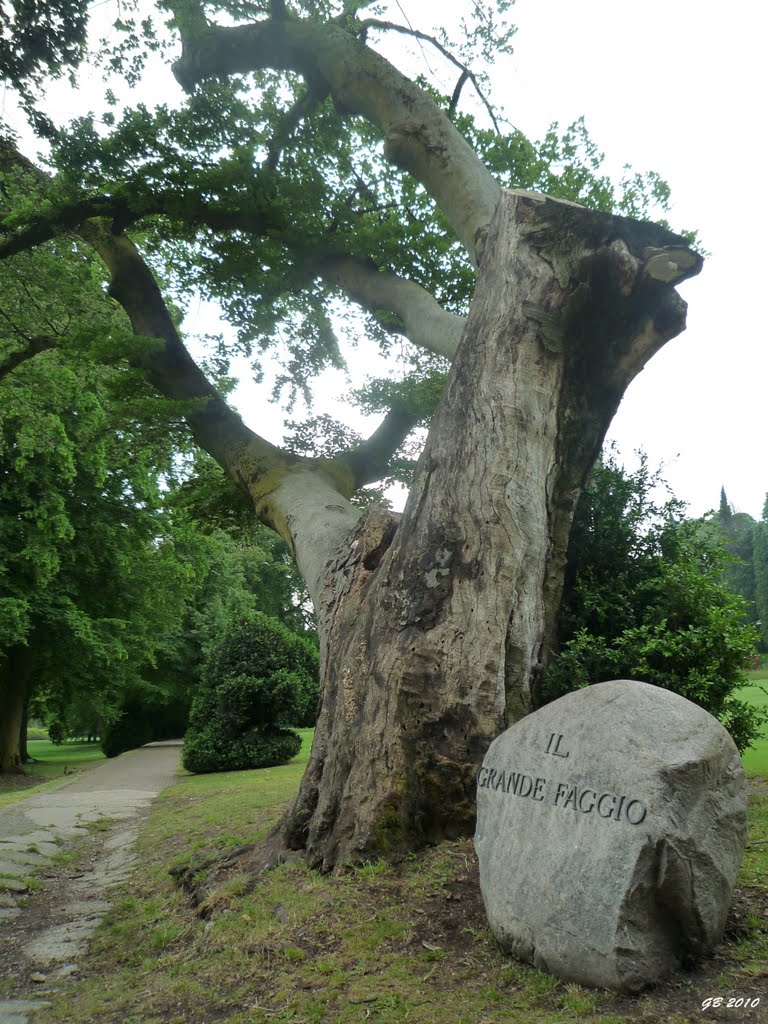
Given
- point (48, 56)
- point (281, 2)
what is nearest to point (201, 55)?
point (281, 2)

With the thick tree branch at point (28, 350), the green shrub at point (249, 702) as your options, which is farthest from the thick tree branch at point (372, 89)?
the green shrub at point (249, 702)

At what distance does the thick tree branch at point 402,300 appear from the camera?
8148 mm

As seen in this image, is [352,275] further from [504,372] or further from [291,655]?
[291,655]

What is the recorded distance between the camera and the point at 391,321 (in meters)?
10.6

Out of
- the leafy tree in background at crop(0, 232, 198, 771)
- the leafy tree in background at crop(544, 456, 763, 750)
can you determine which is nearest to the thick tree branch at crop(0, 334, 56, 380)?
the leafy tree in background at crop(0, 232, 198, 771)

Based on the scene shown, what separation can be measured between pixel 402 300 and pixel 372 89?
7.63 ft

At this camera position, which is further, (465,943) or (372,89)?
(372,89)

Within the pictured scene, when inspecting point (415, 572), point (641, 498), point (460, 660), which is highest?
point (641, 498)

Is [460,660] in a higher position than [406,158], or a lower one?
lower

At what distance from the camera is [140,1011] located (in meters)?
3.91

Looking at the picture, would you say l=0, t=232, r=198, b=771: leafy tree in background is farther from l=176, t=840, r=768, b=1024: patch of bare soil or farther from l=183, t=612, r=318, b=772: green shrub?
l=176, t=840, r=768, b=1024: patch of bare soil

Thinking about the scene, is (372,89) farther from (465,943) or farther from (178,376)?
(465,943)

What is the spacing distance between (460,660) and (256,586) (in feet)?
117

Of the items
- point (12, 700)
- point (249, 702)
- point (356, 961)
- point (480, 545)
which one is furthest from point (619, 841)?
point (12, 700)
